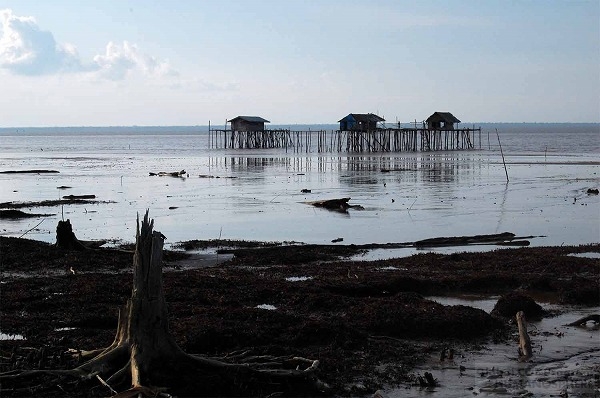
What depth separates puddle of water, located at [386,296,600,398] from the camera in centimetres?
977

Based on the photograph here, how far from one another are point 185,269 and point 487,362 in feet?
28.6

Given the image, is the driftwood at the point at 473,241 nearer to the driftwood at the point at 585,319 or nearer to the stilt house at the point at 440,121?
the driftwood at the point at 585,319

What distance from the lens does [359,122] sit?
9025cm

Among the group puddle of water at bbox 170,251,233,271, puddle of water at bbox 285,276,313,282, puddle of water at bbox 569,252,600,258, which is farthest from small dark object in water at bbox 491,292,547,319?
puddle of water at bbox 170,251,233,271

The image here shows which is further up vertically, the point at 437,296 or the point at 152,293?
the point at 152,293

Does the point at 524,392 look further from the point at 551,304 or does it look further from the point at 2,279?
the point at 2,279

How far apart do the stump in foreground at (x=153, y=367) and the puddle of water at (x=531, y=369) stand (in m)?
1.48

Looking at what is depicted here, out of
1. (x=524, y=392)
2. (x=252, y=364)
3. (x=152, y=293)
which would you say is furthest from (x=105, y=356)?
(x=524, y=392)

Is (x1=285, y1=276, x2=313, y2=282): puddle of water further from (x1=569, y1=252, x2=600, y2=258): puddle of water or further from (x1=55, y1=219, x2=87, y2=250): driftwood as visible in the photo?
(x1=569, y1=252, x2=600, y2=258): puddle of water

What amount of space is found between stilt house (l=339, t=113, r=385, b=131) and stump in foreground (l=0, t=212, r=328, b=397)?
80588 mm

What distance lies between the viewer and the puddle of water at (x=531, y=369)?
977 centimetres

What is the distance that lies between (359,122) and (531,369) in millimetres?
80333

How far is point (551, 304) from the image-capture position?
1464 cm

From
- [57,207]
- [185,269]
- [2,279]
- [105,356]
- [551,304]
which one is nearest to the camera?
[105,356]
